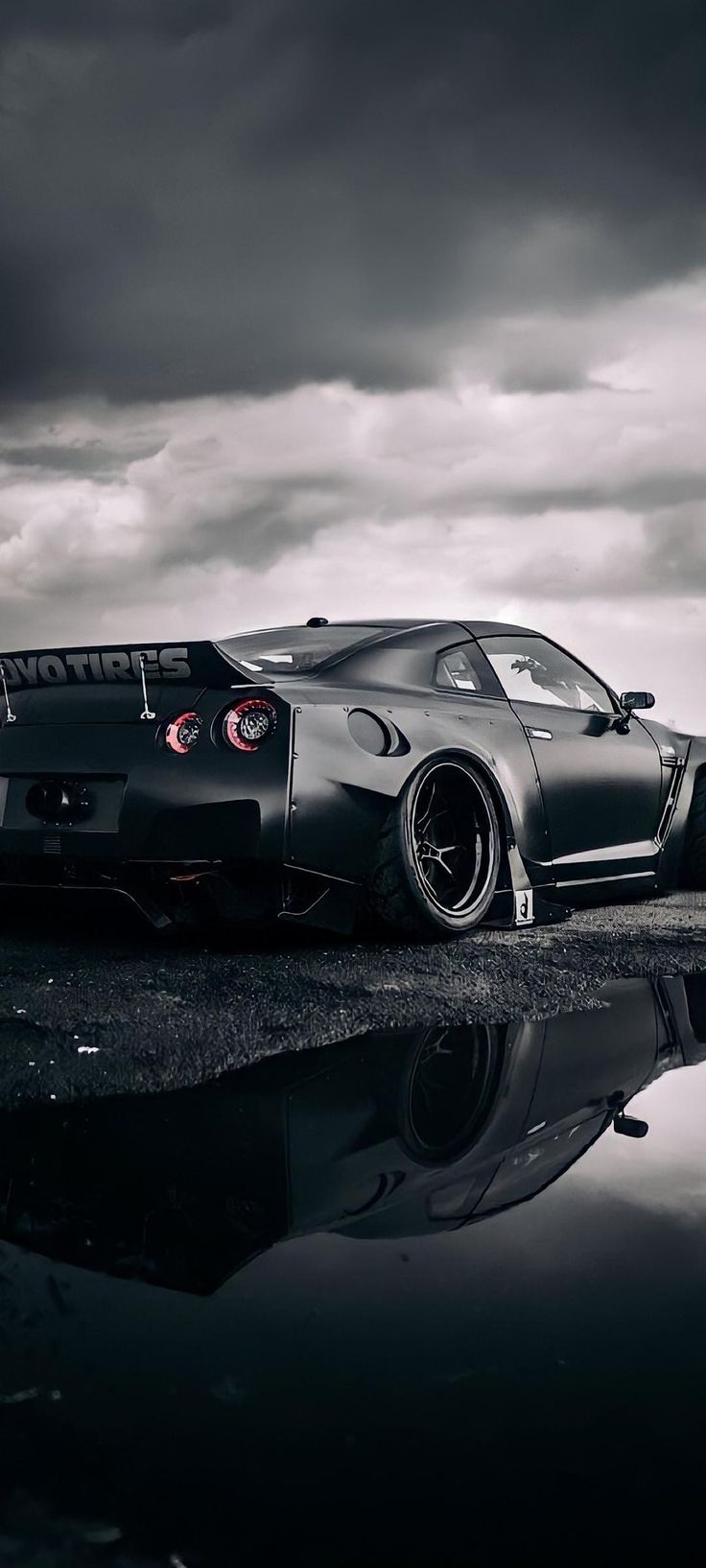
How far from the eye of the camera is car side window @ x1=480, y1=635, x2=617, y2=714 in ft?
18.2

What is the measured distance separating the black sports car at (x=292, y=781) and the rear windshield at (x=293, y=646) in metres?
0.02

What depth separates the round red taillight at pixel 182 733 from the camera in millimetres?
4203

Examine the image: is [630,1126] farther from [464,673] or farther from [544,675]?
[544,675]

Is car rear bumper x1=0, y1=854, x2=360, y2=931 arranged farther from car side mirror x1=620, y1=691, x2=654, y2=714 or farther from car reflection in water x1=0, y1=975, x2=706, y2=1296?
car side mirror x1=620, y1=691, x2=654, y2=714

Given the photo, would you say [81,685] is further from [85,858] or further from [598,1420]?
[598,1420]

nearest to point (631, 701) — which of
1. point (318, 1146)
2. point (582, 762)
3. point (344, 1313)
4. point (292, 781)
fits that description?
point (582, 762)

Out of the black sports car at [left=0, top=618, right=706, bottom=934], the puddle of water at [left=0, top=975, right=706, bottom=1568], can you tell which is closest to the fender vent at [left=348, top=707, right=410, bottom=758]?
the black sports car at [left=0, top=618, right=706, bottom=934]

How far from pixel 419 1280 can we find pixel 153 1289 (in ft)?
1.23

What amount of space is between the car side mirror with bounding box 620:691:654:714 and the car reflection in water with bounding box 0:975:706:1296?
9.50ft

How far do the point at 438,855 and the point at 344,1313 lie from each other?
3.13 metres

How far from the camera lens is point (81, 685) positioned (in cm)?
449

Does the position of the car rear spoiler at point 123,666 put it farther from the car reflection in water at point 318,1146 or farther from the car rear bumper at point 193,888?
the car reflection in water at point 318,1146

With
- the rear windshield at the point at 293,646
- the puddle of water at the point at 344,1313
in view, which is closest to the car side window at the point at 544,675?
the rear windshield at the point at 293,646

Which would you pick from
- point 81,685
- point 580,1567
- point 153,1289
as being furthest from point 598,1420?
point 81,685
